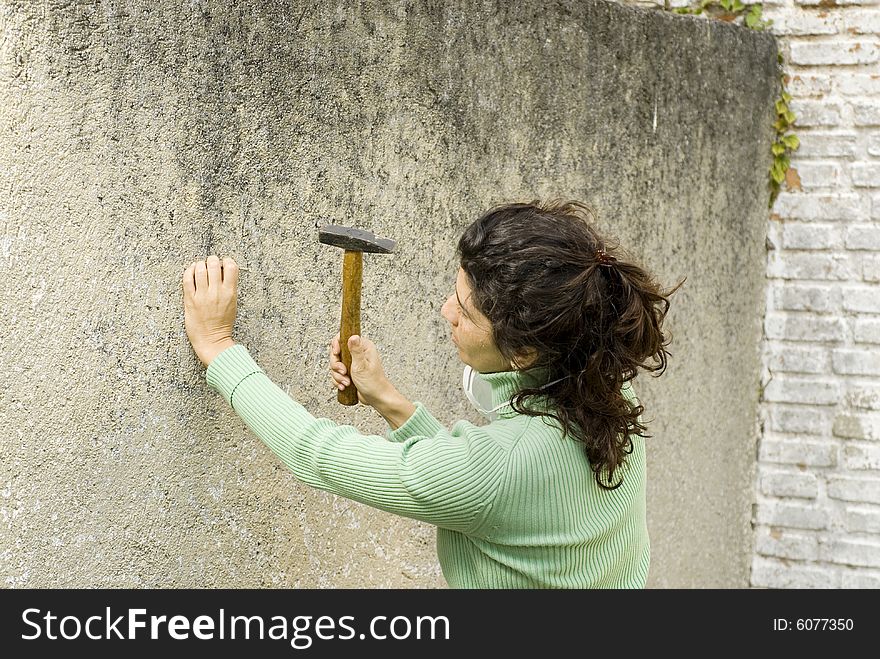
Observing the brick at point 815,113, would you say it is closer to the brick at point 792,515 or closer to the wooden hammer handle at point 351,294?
the brick at point 792,515

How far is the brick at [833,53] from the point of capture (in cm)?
389

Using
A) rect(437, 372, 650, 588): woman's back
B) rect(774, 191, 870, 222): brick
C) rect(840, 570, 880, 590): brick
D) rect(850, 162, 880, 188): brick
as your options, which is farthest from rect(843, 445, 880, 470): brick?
rect(437, 372, 650, 588): woman's back

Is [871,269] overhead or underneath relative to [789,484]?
overhead

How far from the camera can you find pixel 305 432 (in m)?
1.95

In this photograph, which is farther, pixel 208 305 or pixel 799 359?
pixel 799 359

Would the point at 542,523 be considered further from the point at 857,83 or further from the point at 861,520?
the point at 857,83

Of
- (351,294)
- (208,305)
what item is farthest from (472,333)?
(208,305)

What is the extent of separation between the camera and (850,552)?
13.1 ft

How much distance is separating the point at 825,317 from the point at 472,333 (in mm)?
2399

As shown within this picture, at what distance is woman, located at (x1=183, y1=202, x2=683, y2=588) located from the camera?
190 centimetres

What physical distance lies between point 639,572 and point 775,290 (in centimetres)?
219

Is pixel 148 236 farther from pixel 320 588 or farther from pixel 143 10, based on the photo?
pixel 320 588

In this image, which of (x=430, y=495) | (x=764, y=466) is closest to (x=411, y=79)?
(x=430, y=495)

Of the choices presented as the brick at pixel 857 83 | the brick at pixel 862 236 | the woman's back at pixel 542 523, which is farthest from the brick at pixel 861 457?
the woman's back at pixel 542 523
